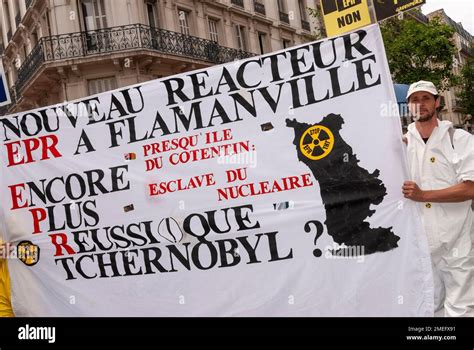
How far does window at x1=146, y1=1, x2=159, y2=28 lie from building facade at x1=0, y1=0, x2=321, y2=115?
0.03 metres

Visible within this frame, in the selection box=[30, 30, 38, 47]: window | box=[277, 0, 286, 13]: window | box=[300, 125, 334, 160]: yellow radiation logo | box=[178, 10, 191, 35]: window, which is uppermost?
box=[277, 0, 286, 13]: window

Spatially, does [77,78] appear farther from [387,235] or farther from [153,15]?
[387,235]

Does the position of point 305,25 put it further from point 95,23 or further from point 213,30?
point 95,23

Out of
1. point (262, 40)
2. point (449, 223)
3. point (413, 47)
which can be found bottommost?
point (449, 223)

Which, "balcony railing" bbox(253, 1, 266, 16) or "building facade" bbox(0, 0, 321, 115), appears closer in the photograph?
"building facade" bbox(0, 0, 321, 115)

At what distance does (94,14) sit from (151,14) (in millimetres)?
2147

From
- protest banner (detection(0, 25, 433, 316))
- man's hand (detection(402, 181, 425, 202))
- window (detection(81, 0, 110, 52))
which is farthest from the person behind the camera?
window (detection(81, 0, 110, 52))

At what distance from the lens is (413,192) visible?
319cm

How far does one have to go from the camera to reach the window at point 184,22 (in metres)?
23.2

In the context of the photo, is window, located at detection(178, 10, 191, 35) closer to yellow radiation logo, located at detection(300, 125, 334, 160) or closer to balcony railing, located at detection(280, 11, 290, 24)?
balcony railing, located at detection(280, 11, 290, 24)

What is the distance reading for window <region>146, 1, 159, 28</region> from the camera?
72.1 ft

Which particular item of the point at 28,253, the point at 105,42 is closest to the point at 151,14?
the point at 105,42

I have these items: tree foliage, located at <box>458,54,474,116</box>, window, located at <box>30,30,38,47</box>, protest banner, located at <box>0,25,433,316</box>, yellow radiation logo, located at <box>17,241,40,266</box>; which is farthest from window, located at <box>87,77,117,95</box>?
tree foliage, located at <box>458,54,474,116</box>
